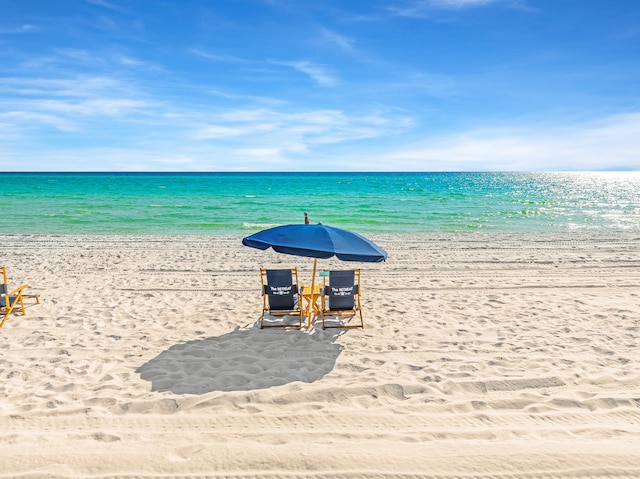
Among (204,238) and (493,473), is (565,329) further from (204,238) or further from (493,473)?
(204,238)

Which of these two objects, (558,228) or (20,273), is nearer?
(20,273)

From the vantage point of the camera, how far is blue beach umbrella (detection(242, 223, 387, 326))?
5512 mm

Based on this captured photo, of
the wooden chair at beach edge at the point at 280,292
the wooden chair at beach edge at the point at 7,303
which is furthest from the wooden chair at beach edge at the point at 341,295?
the wooden chair at beach edge at the point at 7,303

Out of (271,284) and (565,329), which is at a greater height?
(271,284)

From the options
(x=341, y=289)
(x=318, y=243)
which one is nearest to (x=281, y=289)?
(x=341, y=289)

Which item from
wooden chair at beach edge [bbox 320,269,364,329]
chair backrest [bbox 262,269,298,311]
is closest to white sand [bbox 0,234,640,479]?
wooden chair at beach edge [bbox 320,269,364,329]

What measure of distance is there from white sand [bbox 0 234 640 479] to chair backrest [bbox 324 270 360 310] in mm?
496

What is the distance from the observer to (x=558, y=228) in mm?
21125

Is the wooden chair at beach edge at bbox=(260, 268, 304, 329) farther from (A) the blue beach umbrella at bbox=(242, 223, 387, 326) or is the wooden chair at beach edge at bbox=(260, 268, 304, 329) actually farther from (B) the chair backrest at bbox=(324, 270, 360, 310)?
(A) the blue beach umbrella at bbox=(242, 223, 387, 326)

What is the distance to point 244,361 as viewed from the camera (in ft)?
17.9

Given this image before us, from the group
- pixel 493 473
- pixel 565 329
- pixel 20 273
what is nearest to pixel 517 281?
pixel 565 329

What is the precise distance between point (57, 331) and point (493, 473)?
232 inches

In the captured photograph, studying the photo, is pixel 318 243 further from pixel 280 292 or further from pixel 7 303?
pixel 7 303

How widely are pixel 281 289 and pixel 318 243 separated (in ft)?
4.25
